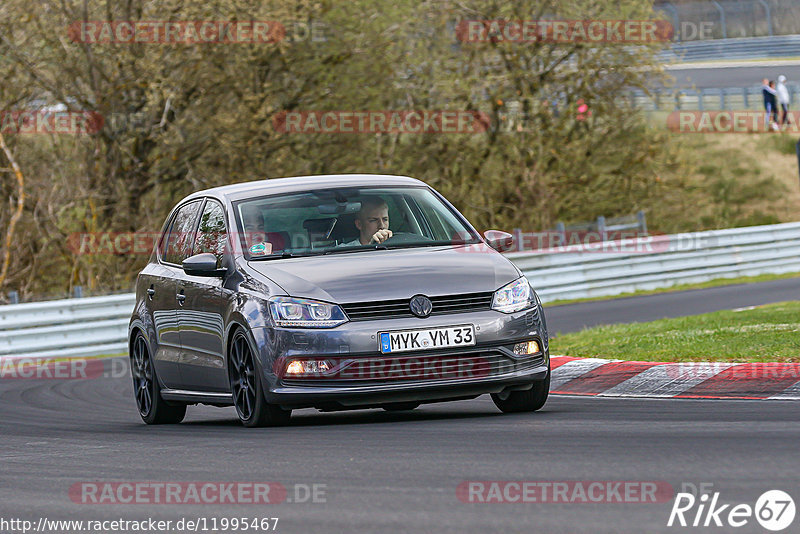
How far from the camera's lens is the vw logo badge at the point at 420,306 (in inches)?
348

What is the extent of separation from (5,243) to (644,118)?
14.9 metres

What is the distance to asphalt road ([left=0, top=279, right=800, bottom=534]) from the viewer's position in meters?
5.80

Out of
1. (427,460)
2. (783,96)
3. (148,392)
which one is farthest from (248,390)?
(783,96)

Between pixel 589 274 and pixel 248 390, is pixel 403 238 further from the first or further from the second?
pixel 589 274

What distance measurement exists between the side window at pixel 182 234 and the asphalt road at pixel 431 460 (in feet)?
4.30

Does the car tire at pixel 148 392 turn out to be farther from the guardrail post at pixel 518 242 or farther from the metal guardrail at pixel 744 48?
the metal guardrail at pixel 744 48

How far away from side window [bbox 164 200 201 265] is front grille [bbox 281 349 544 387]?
7.73 feet

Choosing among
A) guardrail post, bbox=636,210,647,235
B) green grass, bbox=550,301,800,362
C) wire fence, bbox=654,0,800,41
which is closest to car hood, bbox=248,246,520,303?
green grass, bbox=550,301,800,362

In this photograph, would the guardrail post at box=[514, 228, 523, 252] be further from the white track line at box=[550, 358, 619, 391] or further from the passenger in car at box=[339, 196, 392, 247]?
the passenger in car at box=[339, 196, 392, 247]

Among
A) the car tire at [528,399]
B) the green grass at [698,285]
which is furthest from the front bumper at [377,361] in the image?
the green grass at [698,285]

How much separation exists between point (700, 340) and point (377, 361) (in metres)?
4.60

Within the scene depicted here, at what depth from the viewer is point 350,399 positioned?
8938 millimetres

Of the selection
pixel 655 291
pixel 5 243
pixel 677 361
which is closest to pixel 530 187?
pixel 655 291

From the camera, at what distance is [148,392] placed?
1132cm
